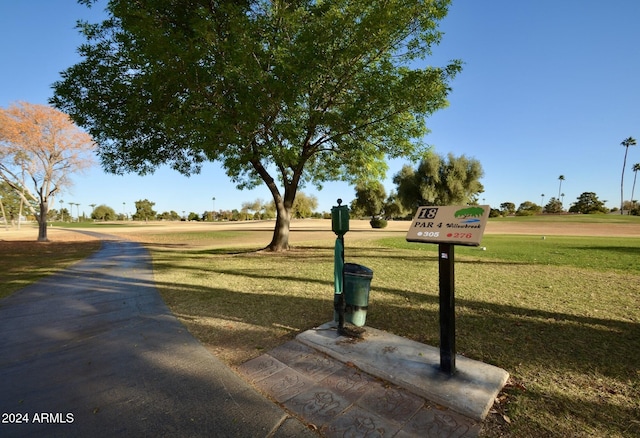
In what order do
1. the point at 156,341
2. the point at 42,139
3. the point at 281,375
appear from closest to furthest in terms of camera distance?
the point at 281,375
the point at 156,341
the point at 42,139

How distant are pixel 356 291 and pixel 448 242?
1627 mm

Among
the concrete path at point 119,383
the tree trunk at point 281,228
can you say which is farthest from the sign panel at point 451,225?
the tree trunk at point 281,228

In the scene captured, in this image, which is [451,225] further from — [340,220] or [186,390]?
[186,390]

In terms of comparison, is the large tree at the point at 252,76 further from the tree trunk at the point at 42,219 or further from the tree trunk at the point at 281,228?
the tree trunk at the point at 42,219

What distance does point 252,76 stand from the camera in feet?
29.7

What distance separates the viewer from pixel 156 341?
405cm

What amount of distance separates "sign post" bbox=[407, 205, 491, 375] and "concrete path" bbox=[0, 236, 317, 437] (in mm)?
1689

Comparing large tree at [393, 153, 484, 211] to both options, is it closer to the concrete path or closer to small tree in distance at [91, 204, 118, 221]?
the concrete path

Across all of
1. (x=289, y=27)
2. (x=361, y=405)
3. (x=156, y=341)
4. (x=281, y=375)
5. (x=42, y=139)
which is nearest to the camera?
(x=361, y=405)

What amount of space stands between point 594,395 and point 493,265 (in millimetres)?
8366

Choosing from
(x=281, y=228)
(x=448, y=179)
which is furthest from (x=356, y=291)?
(x=448, y=179)

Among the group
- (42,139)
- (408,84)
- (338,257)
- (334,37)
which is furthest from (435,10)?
(42,139)

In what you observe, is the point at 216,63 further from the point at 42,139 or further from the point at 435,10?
the point at 42,139

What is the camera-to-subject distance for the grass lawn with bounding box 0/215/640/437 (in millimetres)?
2602
